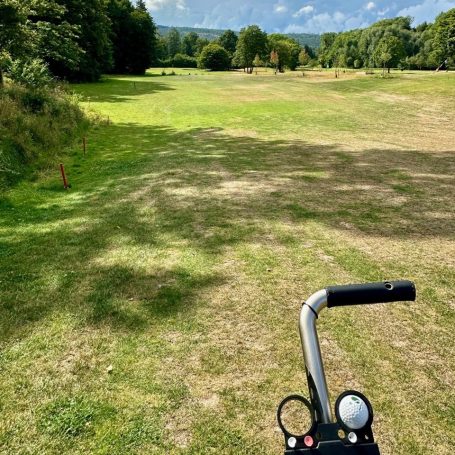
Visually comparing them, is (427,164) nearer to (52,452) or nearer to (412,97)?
(52,452)

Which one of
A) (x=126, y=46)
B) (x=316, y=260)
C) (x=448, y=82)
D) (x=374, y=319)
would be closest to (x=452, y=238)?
(x=316, y=260)

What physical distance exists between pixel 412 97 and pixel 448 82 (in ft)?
31.5

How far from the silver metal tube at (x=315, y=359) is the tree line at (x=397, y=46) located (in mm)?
93991

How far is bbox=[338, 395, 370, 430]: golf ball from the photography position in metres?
1.65

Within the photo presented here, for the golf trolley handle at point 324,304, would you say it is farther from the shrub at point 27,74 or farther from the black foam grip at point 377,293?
the shrub at point 27,74

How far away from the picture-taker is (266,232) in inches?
341

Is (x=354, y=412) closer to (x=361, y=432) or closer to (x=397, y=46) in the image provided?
(x=361, y=432)

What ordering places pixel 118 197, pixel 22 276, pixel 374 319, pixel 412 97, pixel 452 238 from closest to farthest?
pixel 374 319, pixel 22 276, pixel 452 238, pixel 118 197, pixel 412 97

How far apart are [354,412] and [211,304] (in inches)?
180

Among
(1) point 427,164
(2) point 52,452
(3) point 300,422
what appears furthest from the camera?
(1) point 427,164

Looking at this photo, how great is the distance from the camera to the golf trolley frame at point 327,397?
65.3 inches

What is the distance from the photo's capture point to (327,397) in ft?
6.27

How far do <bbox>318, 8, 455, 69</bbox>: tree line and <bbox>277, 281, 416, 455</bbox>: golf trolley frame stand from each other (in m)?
93.9

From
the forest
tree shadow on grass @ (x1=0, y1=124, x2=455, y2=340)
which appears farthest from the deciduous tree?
tree shadow on grass @ (x1=0, y1=124, x2=455, y2=340)
